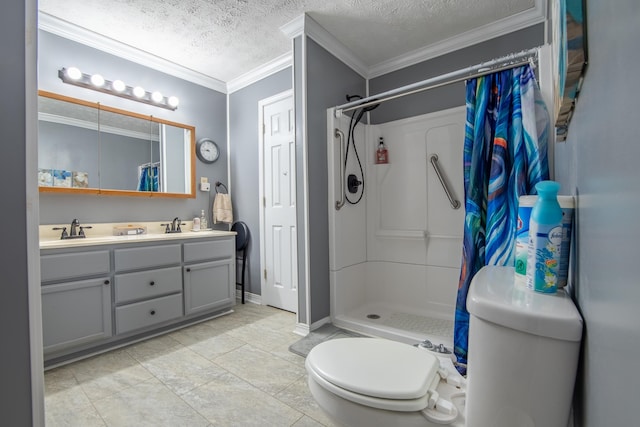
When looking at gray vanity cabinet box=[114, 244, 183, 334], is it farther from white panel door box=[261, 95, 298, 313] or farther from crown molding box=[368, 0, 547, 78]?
crown molding box=[368, 0, 547, 78]

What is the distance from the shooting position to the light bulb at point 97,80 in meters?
2.41

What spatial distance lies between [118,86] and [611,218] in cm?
330

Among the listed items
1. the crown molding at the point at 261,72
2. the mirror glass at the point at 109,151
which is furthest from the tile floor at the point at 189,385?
the crown molding at the point at 261,72

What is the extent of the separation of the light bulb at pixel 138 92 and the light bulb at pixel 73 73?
1.33 feet

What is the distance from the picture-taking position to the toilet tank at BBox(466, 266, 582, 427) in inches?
22.2

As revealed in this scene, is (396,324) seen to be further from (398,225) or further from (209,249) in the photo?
(209,249)

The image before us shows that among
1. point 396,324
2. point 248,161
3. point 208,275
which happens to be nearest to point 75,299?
point 208,275

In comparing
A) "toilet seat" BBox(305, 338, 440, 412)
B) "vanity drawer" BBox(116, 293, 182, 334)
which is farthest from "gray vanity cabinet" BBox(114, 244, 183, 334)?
"toilet seat" BBox(305, 338, 440, 412)

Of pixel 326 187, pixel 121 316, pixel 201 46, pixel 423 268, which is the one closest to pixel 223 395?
pixel 121 316

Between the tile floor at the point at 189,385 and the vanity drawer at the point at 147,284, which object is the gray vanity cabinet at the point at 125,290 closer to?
the vanity drawer at the point at 147,284

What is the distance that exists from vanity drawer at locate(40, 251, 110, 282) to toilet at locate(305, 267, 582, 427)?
1.88 metres

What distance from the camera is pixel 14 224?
0.77 m

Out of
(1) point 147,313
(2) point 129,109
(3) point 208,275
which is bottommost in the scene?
(1) point 147,313

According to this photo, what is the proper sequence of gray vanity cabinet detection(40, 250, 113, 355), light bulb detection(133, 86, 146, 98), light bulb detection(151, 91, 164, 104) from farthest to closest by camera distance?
1. light bulb detection(151, 91, 164, 104)
2. light bulb detection(133, 86, 146, 98)
3. gray vanity cabinet detection(40, 250, 113, 355)
